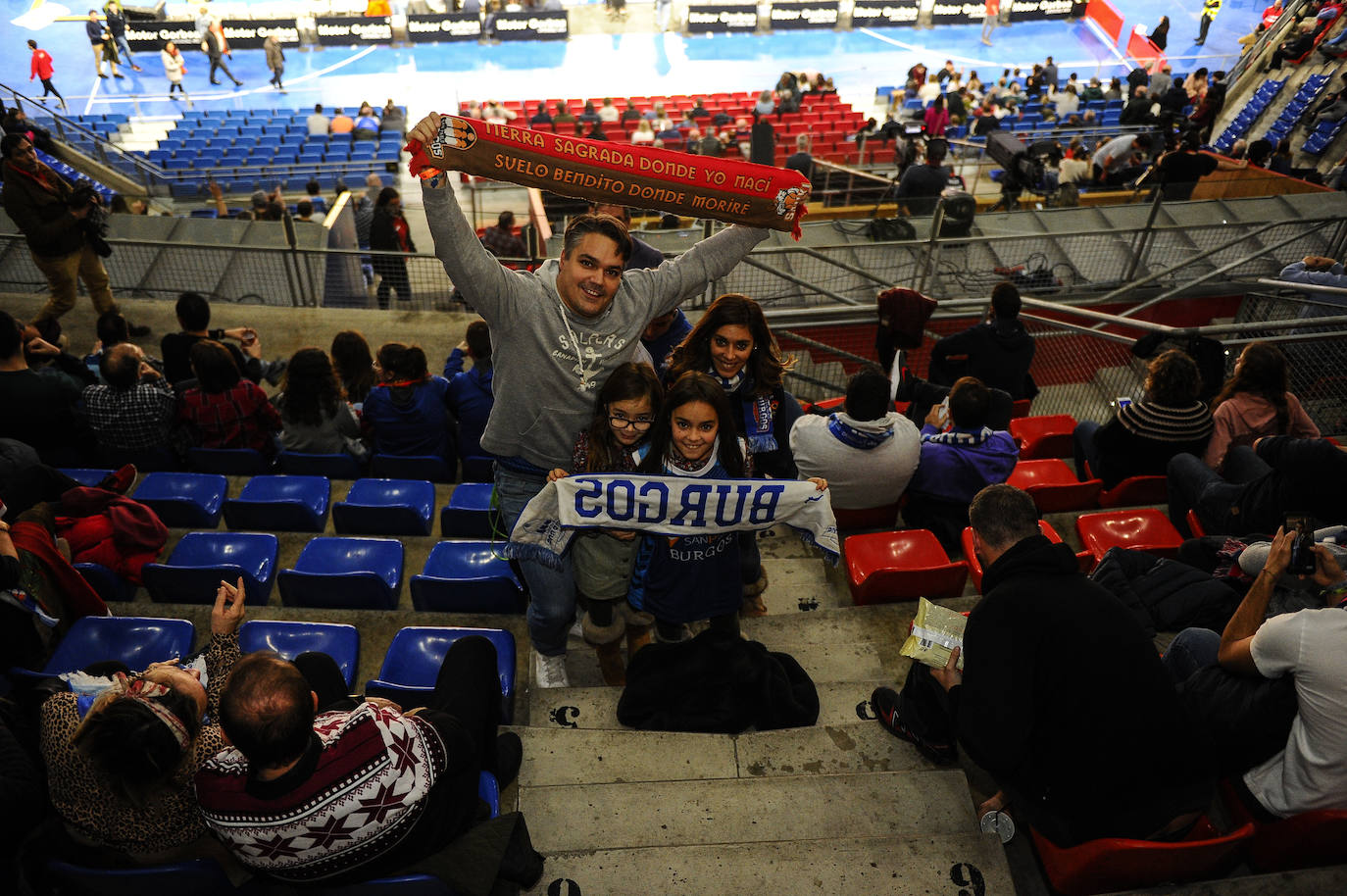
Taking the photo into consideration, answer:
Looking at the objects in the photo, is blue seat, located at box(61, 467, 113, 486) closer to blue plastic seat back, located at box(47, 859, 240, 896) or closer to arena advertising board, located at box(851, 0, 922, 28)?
blue plastic seat back, located at box(47, 859, 240, 896)

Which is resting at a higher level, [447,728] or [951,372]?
[447,728]

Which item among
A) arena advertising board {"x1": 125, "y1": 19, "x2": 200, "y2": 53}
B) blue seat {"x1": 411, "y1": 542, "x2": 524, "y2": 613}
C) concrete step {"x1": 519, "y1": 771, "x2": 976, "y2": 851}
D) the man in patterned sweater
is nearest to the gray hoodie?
blue seat {"x1": 411, "y1": 542, "x2": 524, "y2": 613}

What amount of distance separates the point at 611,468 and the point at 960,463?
6.58 ft

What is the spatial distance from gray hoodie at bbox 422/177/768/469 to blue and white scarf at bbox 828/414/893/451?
3.78ft

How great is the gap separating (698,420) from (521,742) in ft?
4.69

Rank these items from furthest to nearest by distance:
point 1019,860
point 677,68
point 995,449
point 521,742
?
point 677,68, point 995,449, point 521,742, point 1019,860

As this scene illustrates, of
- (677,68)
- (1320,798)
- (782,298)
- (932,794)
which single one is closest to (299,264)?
(782,298)

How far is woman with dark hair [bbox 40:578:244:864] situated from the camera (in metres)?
2.25

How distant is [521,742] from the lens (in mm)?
3221

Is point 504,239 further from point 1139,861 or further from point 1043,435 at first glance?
point 1139,861

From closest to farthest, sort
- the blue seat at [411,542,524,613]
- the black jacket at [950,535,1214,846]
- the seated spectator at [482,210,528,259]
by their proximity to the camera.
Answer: the black jacket at [950,535,1214,846] → the blue seat at [411,542,524,613] → the seated spectator at [482,210,528,259]

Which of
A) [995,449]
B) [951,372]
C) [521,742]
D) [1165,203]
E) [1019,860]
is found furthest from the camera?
[1165,203]

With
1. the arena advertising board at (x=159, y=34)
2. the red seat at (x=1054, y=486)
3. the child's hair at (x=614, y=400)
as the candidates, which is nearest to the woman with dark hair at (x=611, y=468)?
the child's hair at (x=614, y=400)

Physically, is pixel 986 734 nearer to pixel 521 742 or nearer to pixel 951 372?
pixel 521 742
